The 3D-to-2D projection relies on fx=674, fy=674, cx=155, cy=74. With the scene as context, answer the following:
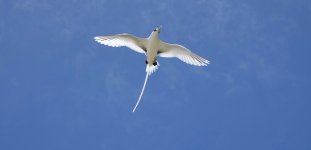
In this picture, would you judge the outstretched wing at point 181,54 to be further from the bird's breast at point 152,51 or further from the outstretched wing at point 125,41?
the outstretched wing at point 125,41

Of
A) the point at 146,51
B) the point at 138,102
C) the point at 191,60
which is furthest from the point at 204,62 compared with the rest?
the point at 138,102

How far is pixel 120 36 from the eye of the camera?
75.9ft

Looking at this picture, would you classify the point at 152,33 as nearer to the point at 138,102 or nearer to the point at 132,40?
the point at 132,40

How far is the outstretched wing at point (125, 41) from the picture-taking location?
75.7 feet

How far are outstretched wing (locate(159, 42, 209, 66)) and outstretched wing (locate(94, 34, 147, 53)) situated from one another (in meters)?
0.70

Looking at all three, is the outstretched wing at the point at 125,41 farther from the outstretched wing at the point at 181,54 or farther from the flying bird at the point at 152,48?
the outstretched wing at the point at 181,54

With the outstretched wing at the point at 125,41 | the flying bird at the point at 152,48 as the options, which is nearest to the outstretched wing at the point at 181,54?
the flying bird at the point at 152,48

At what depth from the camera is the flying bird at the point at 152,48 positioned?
23.2 metres

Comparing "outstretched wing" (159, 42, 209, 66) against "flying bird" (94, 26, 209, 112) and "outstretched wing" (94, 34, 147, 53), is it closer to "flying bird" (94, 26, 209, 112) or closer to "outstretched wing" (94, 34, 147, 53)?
"flying bird" (94, 26, 209, 112)

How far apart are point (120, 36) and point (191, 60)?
2.73m

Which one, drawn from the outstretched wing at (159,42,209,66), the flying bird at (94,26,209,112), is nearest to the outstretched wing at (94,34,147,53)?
the flying bird at (94,26,209,112)

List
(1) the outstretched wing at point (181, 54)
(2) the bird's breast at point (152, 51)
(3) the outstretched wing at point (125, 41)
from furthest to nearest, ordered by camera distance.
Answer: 1. (1) the outstretched wing at point (181, 54)
2. (2) the bird's breast at point (152, 51)
3. (3) the outstretched wing at point (125, 41)

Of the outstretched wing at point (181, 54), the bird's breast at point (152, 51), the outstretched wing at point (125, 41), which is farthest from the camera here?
the outstretched wing at point (181, 54)

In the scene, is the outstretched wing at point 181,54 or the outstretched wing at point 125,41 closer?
the outstretched wing at point 125,41
